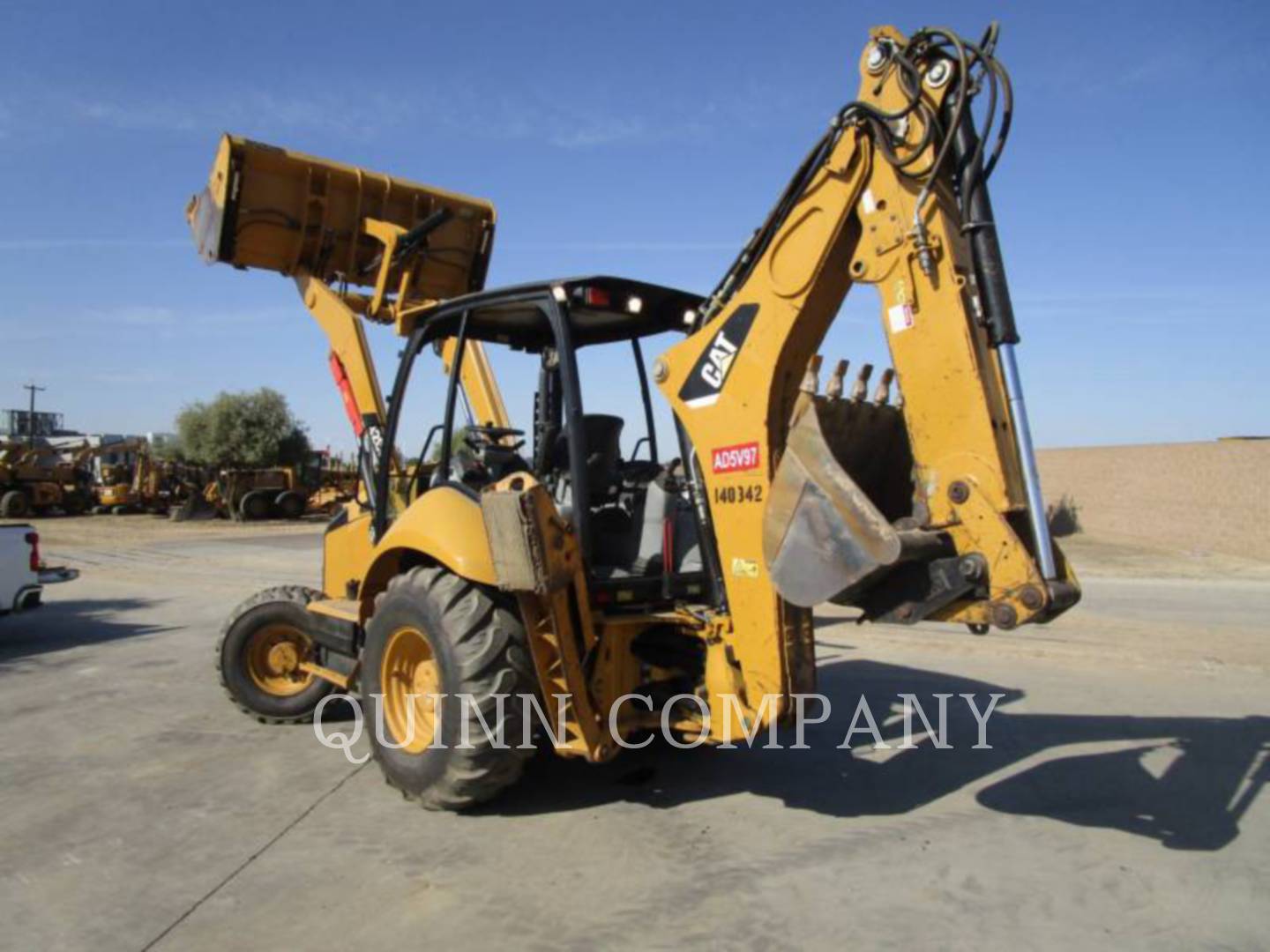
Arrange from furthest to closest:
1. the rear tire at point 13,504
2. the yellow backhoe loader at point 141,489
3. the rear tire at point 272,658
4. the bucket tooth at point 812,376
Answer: the yellow backhoe loader at point 141,489 → the rear tire at point 13,504 → the rear tire at point 272,658 → the bucket tooth at point 812,376

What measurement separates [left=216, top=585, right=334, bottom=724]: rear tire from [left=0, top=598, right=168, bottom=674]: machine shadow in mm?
3315

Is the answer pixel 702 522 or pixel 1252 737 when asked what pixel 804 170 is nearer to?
pixel 702 522

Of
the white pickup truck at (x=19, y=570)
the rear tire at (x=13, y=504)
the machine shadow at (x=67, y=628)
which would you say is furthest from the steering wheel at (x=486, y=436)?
the rear tire at (x=13, y=504)

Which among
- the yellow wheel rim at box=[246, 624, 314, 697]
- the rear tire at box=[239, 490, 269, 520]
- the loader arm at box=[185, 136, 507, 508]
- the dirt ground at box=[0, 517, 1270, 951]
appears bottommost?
the dirt ground at box=[0, 517, 1270, 951]

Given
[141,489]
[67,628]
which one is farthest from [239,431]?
[67,628]

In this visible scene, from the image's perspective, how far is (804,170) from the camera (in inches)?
152

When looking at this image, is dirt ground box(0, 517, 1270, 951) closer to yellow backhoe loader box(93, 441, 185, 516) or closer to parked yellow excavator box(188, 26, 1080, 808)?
parked yellow excavator box(188, 26, 1080, 808)

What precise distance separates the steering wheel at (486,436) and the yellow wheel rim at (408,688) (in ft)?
3.50

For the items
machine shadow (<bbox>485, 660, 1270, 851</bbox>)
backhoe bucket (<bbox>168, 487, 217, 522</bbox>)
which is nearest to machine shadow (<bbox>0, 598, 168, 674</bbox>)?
machine shadow (<bbox>485, 660, 1270, 851</bbox>)

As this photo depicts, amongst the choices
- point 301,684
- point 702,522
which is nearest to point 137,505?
point 301,684

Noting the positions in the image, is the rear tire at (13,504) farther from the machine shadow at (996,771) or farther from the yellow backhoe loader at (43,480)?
the machine shadow at (996,771)

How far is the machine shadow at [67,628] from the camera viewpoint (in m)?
8.95

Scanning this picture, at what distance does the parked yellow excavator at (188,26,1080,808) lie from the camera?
3455mm

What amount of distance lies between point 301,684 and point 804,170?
4.81 meters
